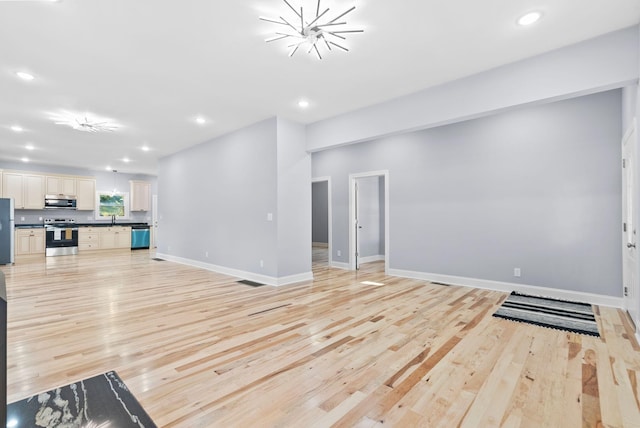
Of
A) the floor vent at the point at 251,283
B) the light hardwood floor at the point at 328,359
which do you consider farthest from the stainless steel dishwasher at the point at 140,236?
the floor vent at the point at 251,283

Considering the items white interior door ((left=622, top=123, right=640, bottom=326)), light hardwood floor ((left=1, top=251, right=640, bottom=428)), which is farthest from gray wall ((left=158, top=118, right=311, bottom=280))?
white interior door ((left=622, top=123, right=640, bottom=326))

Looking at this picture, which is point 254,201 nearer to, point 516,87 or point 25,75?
point 25,75

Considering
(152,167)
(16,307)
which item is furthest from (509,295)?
(152,167)

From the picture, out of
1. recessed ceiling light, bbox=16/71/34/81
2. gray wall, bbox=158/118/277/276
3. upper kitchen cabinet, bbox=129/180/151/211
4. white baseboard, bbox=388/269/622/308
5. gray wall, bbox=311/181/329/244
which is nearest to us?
recessed ceiling light, bbox=16/71/34/81

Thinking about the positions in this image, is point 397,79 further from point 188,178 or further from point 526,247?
point 188,178

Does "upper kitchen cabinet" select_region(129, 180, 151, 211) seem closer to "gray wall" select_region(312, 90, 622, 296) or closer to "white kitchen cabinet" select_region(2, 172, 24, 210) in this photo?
"white kitchen cabinet" select_region(2, 172, 24, 210)

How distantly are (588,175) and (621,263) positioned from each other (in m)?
1.19

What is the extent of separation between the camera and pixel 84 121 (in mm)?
5512

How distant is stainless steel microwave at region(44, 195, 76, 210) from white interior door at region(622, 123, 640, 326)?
518 inches

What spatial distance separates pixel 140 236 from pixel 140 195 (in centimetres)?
Answer: 165

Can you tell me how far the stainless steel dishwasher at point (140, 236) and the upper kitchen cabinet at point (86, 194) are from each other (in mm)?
1479

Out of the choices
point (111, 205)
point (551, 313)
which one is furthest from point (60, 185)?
point (551, 313)

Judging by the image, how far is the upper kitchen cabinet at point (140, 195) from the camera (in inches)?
458

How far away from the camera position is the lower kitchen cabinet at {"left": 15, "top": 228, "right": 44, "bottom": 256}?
354 inches
